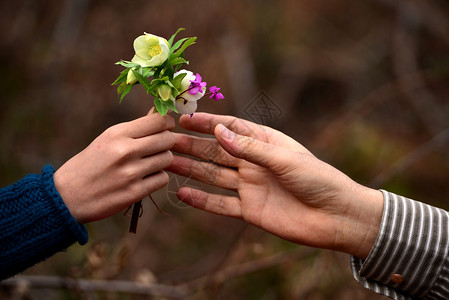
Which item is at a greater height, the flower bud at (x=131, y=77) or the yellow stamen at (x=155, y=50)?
the yellow stamen at (x=155, y=50)

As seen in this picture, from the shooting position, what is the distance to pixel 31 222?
58.9 inches

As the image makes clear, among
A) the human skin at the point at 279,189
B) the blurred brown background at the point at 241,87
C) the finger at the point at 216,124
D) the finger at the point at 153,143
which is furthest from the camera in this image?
the blurred brown background at the point at 241,87

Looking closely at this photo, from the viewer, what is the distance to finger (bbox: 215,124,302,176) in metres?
1.67

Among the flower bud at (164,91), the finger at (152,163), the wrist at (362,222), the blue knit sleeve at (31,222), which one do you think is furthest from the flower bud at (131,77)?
the wrist at (362,222)

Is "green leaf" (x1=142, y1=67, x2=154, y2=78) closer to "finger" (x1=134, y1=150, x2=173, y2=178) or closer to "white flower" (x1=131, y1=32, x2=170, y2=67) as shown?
"white flower" (x1=131, y1=32, x2=170, y2=67)

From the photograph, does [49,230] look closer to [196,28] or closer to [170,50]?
[170,50]

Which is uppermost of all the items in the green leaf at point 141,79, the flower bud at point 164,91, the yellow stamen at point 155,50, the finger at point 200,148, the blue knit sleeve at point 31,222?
the yellow stamen at point 155,50

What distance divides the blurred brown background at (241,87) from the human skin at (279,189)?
133 centimetres

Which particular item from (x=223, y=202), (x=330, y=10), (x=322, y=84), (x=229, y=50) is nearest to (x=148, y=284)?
(x=223, y=202)

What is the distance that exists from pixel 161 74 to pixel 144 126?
22 cm

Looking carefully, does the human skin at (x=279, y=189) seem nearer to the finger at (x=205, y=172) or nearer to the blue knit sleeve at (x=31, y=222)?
the finger at (x=205, y=172)

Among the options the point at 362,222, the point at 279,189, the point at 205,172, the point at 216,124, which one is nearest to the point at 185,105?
the point at 216,124

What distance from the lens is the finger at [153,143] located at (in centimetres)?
160

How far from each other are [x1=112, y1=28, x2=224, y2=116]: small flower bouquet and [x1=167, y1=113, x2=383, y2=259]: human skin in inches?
9.5
